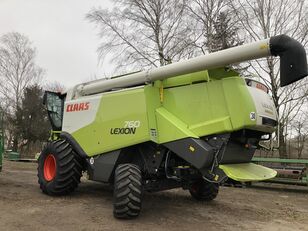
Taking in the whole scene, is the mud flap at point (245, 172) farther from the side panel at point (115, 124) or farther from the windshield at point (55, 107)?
the windshield at point (55, 107)

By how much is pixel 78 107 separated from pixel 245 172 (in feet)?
12.9

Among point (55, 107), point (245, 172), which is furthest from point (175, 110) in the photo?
point (55, 107)

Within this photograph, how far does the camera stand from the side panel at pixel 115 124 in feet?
23.3

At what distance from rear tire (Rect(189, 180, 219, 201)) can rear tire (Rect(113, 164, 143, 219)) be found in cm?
238

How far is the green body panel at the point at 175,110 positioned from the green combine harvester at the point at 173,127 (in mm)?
17

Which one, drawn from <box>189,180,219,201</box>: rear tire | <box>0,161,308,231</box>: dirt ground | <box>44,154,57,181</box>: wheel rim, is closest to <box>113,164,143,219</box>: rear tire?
<box>0,161,308,231</box>: dirt ground

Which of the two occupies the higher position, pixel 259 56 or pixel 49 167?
pixel 259 56

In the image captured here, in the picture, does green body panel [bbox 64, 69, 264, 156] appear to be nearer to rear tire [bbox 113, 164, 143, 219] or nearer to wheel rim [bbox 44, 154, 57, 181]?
rear tire [bbox 113, 164, 143, 219]

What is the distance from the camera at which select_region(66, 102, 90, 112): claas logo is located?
827 centimetres

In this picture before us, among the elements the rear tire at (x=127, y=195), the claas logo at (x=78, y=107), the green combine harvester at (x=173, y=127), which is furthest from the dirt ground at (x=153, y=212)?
the claas logo at (x=78, y=107)

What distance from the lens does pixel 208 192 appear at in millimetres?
8562

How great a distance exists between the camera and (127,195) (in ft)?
21.2

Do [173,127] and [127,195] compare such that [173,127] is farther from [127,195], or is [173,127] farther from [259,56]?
[259,56]

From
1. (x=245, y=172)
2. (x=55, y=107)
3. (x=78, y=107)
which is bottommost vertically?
(x=245, y=172)
